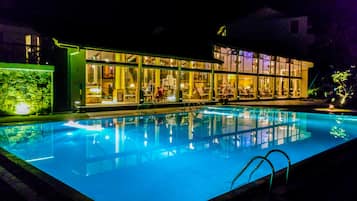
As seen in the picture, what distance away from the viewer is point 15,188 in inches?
145

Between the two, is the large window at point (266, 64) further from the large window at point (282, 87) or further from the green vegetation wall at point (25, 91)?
the green vegetation wall at point (25, 91)

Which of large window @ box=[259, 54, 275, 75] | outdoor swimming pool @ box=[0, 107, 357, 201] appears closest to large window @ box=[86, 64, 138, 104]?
outdoor swimming pool @ box=[0, 107, 357, 201]

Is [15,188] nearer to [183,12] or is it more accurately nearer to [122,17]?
[122,17]

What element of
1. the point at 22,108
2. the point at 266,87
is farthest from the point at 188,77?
the point at 22,108

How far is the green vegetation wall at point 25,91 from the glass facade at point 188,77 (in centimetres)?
204

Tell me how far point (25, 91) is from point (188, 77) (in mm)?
9576

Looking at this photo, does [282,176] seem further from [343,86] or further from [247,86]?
[247,86]

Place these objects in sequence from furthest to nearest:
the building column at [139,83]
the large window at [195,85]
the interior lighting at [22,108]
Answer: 1. the large window at [195,85]
2. the building column at [139,83]
3. the interior lighting at [22,108]

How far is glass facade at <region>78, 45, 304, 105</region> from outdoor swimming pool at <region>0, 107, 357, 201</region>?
3.17 m

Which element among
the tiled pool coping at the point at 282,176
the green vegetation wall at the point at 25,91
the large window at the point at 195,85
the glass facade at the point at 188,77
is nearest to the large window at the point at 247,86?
the glass facade at the point at 188,77

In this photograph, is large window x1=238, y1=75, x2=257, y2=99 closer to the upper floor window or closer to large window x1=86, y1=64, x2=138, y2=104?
large window x1=86, y1=64, x2=138, y2=104

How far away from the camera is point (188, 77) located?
18.6 m

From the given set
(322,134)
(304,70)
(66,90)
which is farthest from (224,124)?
(304,70)

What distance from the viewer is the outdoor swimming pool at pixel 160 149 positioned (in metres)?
4.95
